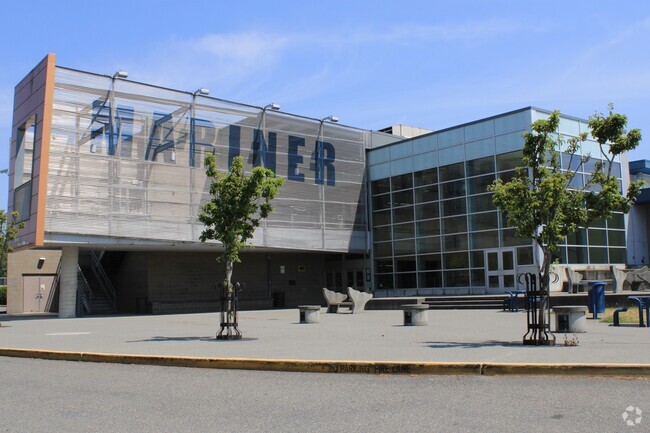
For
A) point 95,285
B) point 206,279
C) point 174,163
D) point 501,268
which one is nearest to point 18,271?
point 95,285

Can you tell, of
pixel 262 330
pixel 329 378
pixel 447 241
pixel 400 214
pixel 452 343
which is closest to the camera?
pixel 329 378

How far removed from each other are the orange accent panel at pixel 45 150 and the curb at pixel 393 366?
1730cm

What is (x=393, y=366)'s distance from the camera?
30.4ft

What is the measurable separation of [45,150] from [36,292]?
55.4 ft

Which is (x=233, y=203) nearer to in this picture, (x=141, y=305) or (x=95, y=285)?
(x=141, y=305)

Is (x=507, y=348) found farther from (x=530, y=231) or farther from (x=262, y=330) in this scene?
(x=262, y=330)

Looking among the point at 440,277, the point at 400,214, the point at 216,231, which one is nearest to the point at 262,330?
the point at 216,231

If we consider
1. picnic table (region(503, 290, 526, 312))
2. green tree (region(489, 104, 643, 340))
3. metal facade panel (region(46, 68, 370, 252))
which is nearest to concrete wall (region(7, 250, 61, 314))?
metal facade panel (region(46, 68, 370, 252))

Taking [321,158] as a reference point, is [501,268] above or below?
below

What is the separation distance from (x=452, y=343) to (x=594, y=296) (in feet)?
29.0

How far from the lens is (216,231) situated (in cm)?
1596

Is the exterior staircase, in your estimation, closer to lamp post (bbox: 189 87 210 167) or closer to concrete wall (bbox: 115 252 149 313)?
concrete wall (bbox: 115 252 149 313)

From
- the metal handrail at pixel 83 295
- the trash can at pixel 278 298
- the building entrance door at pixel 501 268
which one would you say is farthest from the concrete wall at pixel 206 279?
the building entrance door at pixel 501 268

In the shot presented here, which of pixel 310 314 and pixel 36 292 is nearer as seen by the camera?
pixel 310 314
